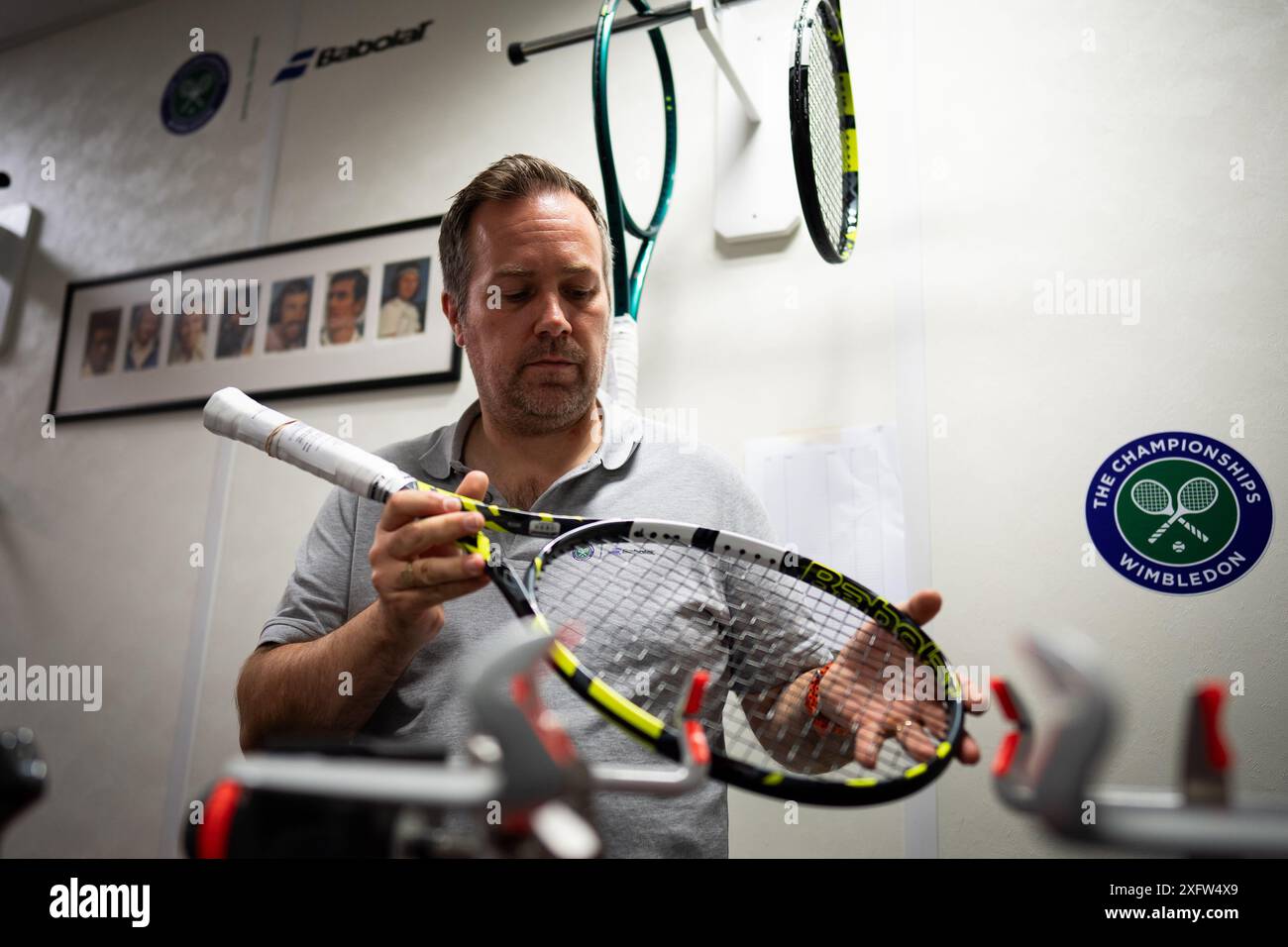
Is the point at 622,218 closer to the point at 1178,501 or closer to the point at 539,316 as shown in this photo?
the point at 539,316

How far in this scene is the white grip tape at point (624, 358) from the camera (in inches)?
49.6

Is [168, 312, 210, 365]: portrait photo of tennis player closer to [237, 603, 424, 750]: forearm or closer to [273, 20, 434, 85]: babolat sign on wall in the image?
[273, 20, 434, 85]: babolat sign on wall

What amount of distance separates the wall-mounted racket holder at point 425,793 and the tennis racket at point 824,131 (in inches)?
34.3

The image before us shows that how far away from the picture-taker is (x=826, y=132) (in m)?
1.19

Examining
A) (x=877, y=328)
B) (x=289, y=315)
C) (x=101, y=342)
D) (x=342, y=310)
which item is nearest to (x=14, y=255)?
(x=101, y=342)

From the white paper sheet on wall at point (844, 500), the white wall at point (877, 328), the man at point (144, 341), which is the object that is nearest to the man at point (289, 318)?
the white wall at point (877, 328)

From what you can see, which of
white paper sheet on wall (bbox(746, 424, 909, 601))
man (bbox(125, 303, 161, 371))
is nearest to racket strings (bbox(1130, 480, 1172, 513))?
white paper sheet on wall (bbox(746, 424, 909, 601))

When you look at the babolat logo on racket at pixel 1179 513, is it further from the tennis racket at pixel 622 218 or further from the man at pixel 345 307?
the man at pixel 345 307

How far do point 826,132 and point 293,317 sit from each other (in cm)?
114

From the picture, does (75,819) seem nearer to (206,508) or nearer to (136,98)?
(206,508)

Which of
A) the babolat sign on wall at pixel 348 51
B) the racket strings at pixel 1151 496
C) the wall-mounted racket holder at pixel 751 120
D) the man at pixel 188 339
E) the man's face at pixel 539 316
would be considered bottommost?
the racket strings at pixel 1151 496

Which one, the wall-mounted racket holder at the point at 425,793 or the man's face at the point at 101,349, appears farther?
the man's face at the point at 101,349
